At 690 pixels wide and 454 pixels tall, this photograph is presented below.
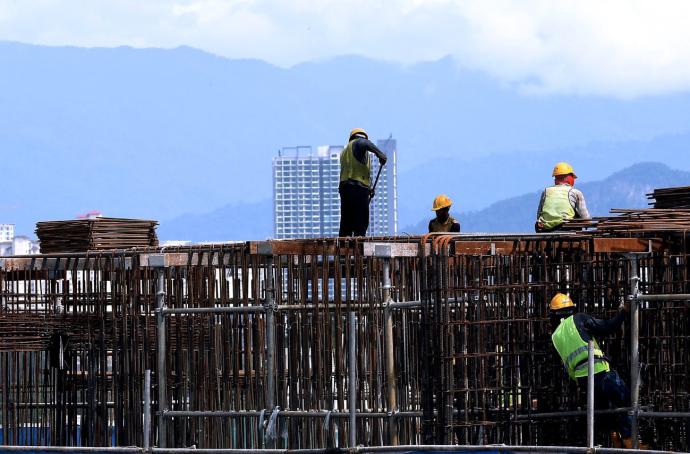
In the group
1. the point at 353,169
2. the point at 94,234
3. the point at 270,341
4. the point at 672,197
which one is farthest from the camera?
the point at 94,234

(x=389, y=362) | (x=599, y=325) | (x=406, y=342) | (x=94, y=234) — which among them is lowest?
(x=389, y=362)

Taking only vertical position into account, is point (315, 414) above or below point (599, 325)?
below

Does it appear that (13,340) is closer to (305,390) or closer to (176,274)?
(176,274)

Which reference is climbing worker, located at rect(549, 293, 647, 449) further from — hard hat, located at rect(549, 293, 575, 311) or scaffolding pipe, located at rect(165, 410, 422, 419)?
scaffolding pipe, located at rect(165, 410, 422, 419)

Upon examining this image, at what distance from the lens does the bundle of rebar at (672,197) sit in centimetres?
2191

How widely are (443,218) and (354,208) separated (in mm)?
1446

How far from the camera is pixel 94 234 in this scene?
2614 cm

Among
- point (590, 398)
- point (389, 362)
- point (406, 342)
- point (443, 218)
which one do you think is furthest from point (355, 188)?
point (590, 398)

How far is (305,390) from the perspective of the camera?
21141 mm

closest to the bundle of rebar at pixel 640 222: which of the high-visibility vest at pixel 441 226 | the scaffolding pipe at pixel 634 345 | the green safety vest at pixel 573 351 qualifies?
the scaffolding pipe at pixel 634 345

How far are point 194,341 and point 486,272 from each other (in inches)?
184

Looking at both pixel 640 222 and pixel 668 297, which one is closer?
pixel 668 297

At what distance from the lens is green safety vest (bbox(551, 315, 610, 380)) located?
19.8 meters

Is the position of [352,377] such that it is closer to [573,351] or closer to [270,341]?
[270,341]
